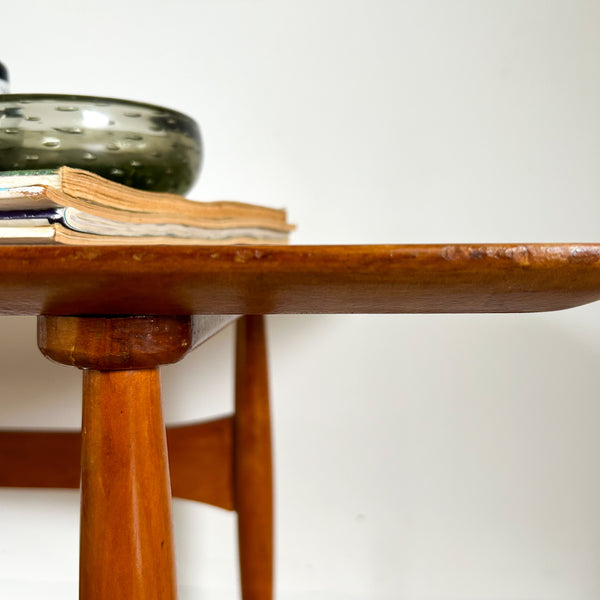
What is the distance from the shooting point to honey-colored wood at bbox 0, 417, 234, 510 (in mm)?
723

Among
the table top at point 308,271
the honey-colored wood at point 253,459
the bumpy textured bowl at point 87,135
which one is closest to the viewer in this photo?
the table top at point 308,271

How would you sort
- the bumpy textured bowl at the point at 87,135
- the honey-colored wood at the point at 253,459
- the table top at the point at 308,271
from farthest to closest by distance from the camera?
the honey-colored wood at the point at 253,459 → the bumpy textured bowl at the point at 87,135 → the table top at the point at 308,271

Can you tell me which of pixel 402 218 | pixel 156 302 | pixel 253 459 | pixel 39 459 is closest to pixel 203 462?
pixel 253 459

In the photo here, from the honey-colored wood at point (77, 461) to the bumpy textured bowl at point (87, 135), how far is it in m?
0.34

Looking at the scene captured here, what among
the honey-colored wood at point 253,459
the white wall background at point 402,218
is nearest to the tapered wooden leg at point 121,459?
the honey-colored wood at point 253,459

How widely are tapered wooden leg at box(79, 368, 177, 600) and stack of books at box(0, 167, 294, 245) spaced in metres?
0.07

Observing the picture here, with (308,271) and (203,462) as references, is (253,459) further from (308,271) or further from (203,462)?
(308,271)

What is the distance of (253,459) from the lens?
0.72 metres

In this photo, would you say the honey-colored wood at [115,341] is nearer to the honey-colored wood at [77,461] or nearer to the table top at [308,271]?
the table top at [308,271]

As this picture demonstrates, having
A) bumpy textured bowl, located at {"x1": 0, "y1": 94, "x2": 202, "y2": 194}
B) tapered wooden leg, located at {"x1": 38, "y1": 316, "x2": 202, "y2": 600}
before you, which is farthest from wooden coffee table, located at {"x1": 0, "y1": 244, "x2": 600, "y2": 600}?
bumpy textured bowl, located at {"x1": 0, "y1": 94, "x2": 202, "y2": 194}

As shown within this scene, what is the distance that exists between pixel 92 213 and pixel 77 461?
46cm

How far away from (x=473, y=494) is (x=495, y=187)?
36 centimetres

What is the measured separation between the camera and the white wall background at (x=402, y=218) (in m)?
0.79

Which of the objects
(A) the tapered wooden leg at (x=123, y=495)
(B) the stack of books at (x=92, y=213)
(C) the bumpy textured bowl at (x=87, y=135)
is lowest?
(A) the tapered wooden leg at (x=123, y=495)
